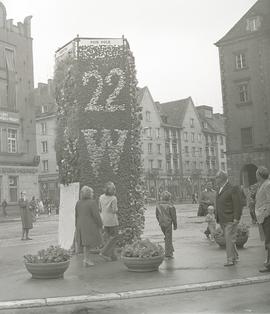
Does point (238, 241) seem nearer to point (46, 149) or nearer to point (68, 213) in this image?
point (68, 213)

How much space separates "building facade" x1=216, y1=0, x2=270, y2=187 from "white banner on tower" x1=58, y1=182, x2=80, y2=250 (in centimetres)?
3328

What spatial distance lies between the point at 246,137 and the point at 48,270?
39012mm

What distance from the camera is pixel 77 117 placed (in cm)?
1452

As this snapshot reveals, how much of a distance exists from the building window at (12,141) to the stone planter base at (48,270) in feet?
128

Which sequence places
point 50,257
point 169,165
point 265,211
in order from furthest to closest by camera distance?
1. point 169,165
2. point 50,257
3. point 265,211

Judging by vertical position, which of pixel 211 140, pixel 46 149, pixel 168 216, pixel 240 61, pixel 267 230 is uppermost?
pixel 240 61

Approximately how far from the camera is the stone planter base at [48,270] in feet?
33.2

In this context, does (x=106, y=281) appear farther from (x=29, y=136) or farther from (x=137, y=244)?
(x=29, y=136)

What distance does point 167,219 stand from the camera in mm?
12578

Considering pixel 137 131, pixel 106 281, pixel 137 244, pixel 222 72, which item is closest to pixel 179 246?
pixel 137 131

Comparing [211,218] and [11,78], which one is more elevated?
[11,78]

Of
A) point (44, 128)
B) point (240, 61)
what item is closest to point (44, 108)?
point (44, 128)

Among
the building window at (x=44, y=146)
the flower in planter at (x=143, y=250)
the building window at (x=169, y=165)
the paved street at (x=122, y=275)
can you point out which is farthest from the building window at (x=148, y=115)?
the flower in planter at (x=143, y=250)

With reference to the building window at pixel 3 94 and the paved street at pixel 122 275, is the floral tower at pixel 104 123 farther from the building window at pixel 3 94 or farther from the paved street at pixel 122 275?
the building window at pixel 3 94
